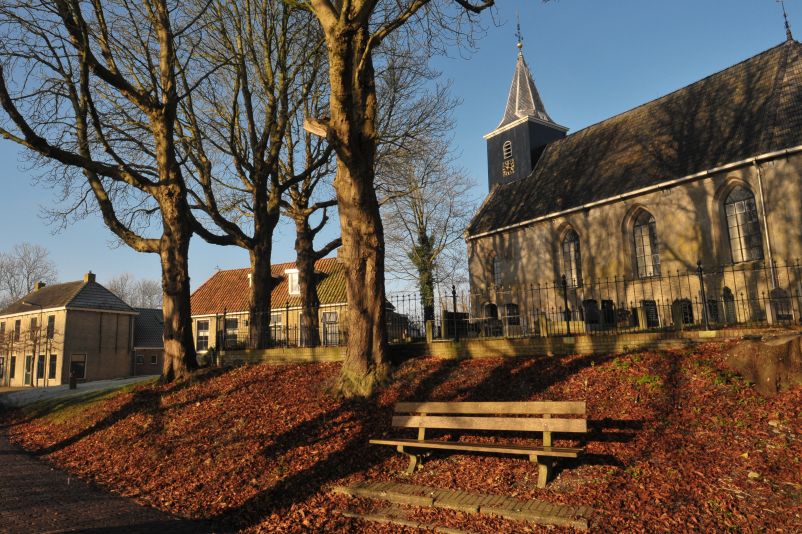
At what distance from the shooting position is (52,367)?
131 ft

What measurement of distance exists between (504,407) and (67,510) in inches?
234

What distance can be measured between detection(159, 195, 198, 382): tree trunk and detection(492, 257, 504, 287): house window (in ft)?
56.0

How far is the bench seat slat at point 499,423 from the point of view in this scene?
640 cm

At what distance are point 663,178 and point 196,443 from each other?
1842 centimetres

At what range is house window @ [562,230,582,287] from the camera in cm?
2408

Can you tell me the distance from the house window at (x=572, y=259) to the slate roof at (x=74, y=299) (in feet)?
117

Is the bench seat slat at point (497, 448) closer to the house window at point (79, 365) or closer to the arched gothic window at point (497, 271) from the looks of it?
the arched gothic window at point (497, 271)

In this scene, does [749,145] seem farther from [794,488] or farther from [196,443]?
[196,443]

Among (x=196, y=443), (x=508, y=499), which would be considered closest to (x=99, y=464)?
(x=196, y=443)

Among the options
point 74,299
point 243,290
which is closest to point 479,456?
point 243,290

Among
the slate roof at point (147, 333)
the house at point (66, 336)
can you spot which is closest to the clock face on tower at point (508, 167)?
the slate roof at point (147, 333)

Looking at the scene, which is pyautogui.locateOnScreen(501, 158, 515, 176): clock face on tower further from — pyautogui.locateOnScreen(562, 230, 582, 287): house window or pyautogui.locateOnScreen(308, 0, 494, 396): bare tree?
pyautogui.locateOnScreen(308, 0, 494, 396): bare tree

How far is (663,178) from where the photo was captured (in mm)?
20328

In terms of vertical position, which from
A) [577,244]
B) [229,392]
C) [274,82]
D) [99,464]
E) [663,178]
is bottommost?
[99,464]
